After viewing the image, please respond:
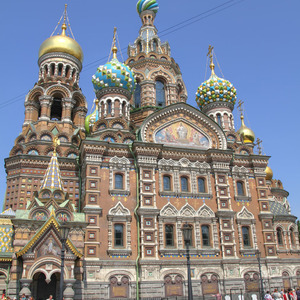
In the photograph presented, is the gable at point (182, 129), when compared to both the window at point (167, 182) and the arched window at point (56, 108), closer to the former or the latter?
the window at point (167, 182)

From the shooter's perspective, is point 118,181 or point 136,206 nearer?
point 136,206

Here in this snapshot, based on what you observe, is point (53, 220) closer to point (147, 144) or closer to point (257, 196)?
point (147, 144)

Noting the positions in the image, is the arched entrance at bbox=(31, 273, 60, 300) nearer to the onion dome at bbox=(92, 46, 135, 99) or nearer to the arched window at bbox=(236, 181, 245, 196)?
the arched window at bbox=(236, 181, 245, 196)

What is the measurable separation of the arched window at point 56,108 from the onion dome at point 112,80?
141 inches

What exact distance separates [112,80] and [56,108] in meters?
5.74

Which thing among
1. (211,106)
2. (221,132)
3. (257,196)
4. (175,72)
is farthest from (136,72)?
(257,196)

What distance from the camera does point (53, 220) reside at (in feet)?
49.5

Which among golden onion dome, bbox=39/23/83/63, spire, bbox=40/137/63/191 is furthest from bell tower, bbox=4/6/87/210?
spire, bbox=40/137/63/191

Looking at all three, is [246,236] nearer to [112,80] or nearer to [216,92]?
[216,92]

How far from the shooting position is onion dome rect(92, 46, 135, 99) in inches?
883

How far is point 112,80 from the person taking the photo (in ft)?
73.3

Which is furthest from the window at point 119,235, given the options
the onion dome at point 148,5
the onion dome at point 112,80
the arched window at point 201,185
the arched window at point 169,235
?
the onion dome at point 148,5

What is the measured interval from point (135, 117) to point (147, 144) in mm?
6681

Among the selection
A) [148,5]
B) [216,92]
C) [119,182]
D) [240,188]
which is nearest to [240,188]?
[240,188]
